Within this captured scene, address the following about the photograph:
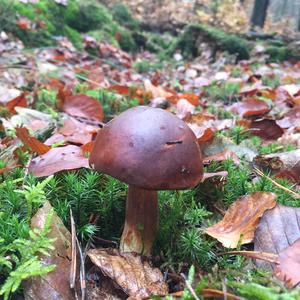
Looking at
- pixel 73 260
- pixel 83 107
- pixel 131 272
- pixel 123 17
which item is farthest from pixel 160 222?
pixel 123 17

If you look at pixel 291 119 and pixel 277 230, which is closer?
pixel 277 230

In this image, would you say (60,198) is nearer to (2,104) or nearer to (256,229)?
(256,229)

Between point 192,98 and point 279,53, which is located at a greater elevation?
point 192,98

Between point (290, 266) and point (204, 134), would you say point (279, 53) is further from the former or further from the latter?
point (290, 266)

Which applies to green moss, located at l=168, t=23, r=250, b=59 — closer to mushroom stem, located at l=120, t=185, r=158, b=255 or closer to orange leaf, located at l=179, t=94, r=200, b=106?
orange leaf, located at l=179, t=94, r=200, b=106

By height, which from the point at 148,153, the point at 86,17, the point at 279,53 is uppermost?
the point at 148,153

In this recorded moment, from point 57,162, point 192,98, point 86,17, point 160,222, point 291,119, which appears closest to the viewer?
point 160,222

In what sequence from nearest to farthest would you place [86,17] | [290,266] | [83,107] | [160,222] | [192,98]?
[290,266], [160,222], [83,107], [192,98], [86,17]

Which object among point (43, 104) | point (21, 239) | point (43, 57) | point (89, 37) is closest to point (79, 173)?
point (21, 239)

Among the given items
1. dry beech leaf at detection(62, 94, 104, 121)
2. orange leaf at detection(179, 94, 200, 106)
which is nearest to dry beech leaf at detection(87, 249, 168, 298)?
dry beech leaf at detection(62, 94, 104, 121)
